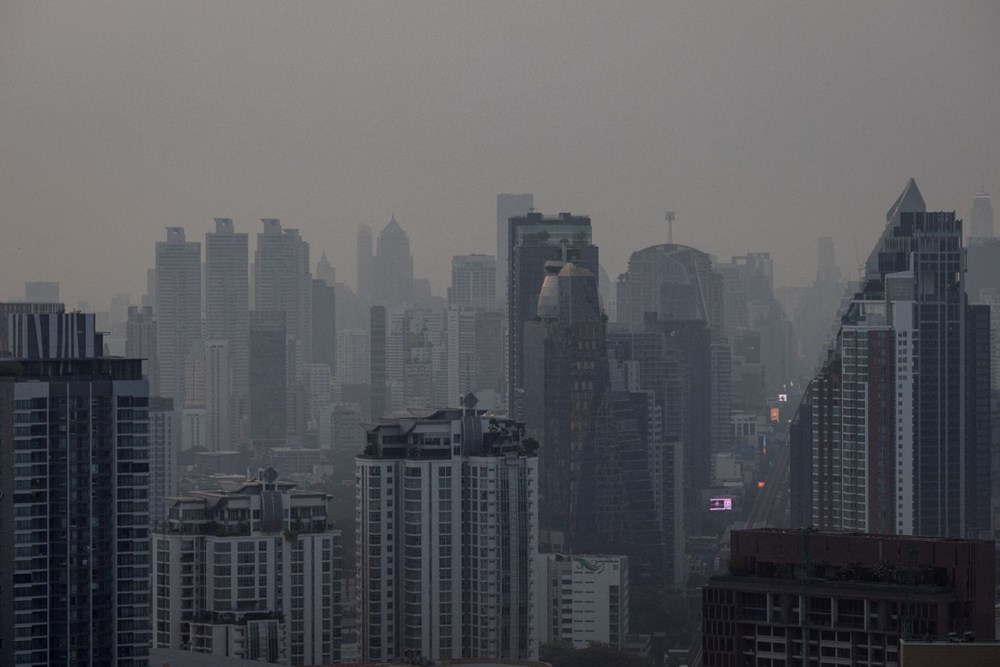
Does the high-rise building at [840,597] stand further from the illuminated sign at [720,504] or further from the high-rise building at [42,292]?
the illuminated sign at [720,504]

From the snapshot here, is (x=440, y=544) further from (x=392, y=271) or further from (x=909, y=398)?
(x=392, y=271)

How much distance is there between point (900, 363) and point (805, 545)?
700 centimetres

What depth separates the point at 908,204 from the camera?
15.4 m

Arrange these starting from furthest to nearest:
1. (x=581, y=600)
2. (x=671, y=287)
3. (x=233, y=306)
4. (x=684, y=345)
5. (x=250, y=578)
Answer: (x=233, y=306), (x=671, y=287), (x=684, y=345), (x=581, y=600), (x=250, y=578)

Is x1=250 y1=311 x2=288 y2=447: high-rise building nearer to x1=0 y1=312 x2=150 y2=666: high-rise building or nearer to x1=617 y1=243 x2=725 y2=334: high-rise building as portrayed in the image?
x1=617 y1=243 x2=725 y2=334: high-rise building

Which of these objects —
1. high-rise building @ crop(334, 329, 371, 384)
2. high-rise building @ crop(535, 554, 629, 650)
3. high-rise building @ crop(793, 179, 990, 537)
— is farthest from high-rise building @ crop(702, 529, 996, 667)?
high-rise building @ crop(334, 329, 371, 384)

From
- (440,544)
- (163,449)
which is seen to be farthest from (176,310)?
(440,544)

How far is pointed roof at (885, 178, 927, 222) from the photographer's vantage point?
15102 mm

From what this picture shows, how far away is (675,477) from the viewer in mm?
19062

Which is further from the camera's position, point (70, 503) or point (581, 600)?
point (581, 600)

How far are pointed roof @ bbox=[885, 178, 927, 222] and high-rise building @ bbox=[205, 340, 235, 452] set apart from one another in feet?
24.4

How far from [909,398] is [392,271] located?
8.23m

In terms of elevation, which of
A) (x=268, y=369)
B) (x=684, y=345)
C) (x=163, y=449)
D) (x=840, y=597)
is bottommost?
(x=840, y=597)

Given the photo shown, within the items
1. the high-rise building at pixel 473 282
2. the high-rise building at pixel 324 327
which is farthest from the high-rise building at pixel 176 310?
the high-rise building at pixel 473 282
